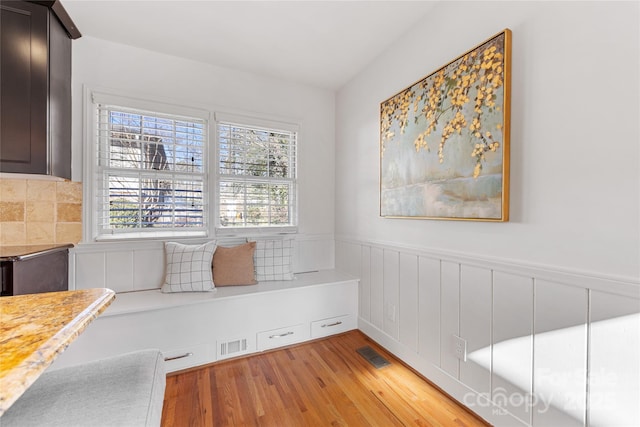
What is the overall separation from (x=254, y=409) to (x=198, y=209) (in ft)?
5.52

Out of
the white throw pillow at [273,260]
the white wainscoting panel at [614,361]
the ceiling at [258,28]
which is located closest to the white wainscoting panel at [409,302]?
the white wainscoting panel at [614,361]

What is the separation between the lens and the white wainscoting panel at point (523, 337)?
3.43 ft

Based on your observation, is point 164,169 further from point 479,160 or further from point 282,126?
point 479,160

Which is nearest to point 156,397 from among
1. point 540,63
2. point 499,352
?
point 499,352

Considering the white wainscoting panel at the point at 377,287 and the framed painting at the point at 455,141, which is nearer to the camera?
the framed painting at the point at 455,141

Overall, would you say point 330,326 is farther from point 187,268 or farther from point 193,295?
point 187,268

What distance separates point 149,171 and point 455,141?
7.86 feet

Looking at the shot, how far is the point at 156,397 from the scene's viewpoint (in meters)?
0.72

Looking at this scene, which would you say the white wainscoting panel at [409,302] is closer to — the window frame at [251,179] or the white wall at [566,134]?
the white wall at [566,134]

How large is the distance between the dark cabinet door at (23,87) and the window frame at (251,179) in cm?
114

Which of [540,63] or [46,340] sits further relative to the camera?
[540,63]

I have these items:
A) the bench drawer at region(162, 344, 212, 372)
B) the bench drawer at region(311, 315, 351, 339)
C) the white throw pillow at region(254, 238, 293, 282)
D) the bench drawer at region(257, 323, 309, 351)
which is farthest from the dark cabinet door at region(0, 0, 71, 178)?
the bench drawer at region(311, 315, 351, 339)

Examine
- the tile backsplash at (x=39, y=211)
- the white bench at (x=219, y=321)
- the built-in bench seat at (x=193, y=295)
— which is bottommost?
the white bench at (x=219, y=321)

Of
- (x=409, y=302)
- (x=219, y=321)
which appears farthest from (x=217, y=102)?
(x=409, y=302)
